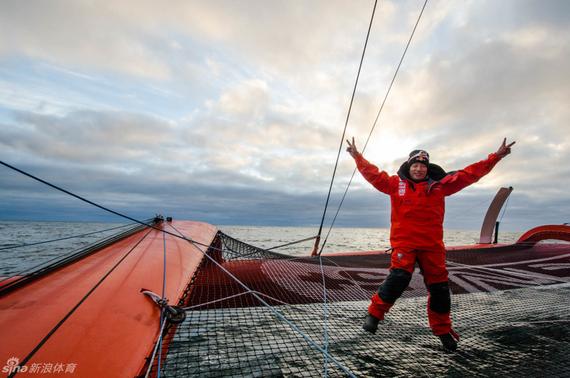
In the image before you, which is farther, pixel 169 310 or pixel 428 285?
pixel 428 285

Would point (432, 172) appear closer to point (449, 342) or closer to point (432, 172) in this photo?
point (432, 172)

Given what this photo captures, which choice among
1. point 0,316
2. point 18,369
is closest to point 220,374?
point 18,369

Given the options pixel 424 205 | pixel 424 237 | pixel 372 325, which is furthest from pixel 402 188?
pixel 372 325

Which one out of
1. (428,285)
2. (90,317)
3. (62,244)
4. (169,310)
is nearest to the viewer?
(90,317)

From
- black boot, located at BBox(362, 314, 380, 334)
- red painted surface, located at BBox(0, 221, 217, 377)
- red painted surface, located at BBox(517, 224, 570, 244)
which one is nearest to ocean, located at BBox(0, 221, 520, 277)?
red painted surface, located at BBox(0, 221, 217, 377)

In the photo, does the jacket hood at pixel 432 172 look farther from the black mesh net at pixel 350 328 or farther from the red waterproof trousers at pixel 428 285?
the black mesh net at pixel 350 328

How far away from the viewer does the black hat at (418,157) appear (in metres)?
2.54

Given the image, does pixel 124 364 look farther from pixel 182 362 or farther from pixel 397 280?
pixel 397 280

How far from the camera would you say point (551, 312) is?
10.5ft

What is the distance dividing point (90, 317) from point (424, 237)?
244cm

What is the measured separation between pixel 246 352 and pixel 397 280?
4.29 ft

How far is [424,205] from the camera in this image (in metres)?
2.40

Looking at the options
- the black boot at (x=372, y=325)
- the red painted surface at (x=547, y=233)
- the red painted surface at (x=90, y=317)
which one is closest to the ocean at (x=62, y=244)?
the red painted surface at (x=90, y=317)

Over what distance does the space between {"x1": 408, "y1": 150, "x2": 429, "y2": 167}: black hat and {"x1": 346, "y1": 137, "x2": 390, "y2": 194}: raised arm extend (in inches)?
9.9
